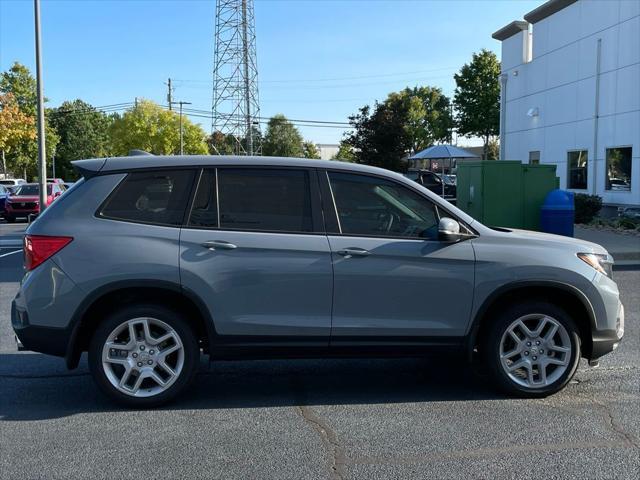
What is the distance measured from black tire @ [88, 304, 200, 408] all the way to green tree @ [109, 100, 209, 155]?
62467 mm

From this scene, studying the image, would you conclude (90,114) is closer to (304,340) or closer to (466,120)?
(466,120)

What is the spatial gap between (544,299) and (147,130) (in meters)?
64.7

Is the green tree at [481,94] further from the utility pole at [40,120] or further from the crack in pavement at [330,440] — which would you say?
the crack in pavement at [330,440]

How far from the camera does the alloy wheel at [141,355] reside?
459cm

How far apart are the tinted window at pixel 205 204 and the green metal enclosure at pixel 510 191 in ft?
30.6

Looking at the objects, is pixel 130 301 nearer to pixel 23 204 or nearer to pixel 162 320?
pixel 162 320

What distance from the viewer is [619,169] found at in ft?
67.3

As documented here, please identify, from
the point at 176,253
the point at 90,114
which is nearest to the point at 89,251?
the point at 176,253

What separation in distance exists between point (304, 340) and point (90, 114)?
8653cm

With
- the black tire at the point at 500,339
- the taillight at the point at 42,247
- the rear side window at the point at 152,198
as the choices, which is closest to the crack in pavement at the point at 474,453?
the black tire at the point at 500,339

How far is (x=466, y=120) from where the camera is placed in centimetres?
4375

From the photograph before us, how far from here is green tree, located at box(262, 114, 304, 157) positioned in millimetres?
83062

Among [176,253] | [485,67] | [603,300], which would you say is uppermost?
[485,67]

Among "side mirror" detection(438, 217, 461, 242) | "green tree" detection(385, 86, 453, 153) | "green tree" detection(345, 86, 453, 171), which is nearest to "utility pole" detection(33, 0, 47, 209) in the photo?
"side mirror" detection(438, 217, 461, 242)
